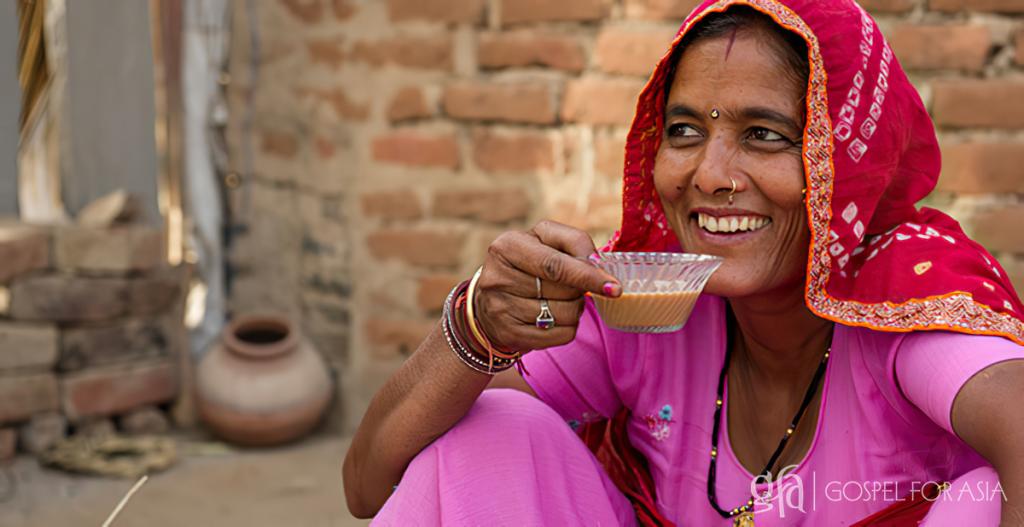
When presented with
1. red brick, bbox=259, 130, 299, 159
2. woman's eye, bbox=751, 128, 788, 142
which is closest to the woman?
woman's eye, bbox=751, 128, 788, 142

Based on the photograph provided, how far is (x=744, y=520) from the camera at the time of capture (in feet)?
6.22

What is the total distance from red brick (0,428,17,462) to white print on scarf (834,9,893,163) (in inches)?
124

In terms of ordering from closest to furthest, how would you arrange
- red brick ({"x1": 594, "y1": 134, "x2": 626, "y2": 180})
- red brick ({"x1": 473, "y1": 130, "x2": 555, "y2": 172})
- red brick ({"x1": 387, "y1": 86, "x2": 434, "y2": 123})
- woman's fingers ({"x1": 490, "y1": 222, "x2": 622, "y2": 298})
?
woman's fingers ({"x1": 490, "y1": 222, "x2": 622, "y2": 298}) < red brick ({"x1": 594, "y1": 134, "x2": 626, "y2": 180}) < red brick ({"x1": 473, "y1": 130, "x2": 555, "y2": 172}) < red brick ({"x1": 387, "y1": 86, "x2": 434, "y2": 123})

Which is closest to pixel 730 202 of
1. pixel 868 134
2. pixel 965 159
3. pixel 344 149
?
pixel 868 134

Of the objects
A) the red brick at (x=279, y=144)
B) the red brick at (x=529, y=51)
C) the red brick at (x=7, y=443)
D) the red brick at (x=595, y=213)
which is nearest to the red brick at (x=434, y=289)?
the red brick at (x=595, y=213)

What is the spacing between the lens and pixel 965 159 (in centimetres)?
299

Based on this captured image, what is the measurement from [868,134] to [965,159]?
1.41m

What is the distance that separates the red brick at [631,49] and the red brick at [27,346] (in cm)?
218

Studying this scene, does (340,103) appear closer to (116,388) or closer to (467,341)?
(116,388)

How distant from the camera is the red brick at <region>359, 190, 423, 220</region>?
373 centimetres

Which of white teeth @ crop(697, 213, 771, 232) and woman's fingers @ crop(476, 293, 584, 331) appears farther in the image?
white teeth @ crop(697, 213, 771, 232)

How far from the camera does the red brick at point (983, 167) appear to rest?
2959 mm

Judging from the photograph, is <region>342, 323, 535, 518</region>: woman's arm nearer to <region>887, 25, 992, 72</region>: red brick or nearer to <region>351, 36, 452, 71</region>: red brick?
<region>887, 25, 992, 72</region>: red brick

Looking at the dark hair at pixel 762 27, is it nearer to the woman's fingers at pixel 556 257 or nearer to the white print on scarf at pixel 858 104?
the white print on scarf at pixel 858 104
